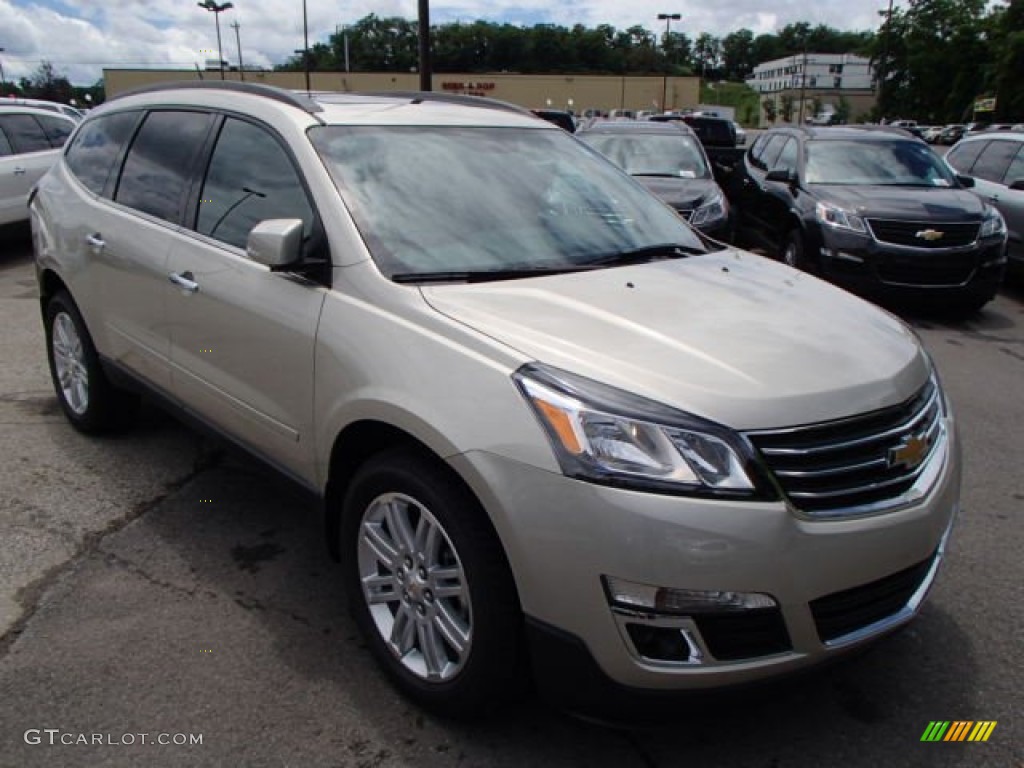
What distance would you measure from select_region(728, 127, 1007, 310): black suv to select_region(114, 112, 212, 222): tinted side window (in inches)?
237

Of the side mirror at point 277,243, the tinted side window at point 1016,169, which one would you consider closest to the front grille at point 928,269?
the tinted side window at point 1016,169

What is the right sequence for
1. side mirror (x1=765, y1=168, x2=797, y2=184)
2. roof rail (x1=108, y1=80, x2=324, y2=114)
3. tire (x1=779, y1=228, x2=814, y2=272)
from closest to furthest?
1. roof rail (x1=108, y1=80, x2=324, y2=114)
2. tire (x1=779, y1=228, x2=814, y2=272)
3. side mirror (x1=765, y1=168, x2=797, y2=184)

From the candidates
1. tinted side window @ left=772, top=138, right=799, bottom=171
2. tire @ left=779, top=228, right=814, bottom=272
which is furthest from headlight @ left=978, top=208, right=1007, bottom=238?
tinted side window @ left=772, top=138, right=799, bottom=171

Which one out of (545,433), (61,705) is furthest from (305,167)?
(61,705)

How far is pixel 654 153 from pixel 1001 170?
12.8ft

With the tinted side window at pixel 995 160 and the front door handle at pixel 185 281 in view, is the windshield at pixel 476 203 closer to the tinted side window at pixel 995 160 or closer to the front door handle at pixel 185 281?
the front door handle at pixel 185 281

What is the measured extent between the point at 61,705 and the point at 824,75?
6033 inches

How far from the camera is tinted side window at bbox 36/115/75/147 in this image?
37.3ft

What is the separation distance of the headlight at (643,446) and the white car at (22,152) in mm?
10124

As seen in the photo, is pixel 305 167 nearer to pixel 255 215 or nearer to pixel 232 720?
pixel 255 215

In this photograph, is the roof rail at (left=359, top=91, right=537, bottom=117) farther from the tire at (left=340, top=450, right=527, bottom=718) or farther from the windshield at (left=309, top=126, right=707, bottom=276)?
the tire at (left=340, top=450, right=527, bottom=718)

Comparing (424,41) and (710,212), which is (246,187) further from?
(424,41)

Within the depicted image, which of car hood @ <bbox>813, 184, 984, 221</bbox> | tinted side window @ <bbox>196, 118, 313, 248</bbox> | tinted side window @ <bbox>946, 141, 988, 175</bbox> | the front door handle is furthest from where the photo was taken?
tinted side window @ <bbox>946, 141, 988, 175</bbox>

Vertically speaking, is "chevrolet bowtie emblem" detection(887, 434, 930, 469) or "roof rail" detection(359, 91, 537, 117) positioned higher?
"roof rail" detection(359, 91, 537, 117)
